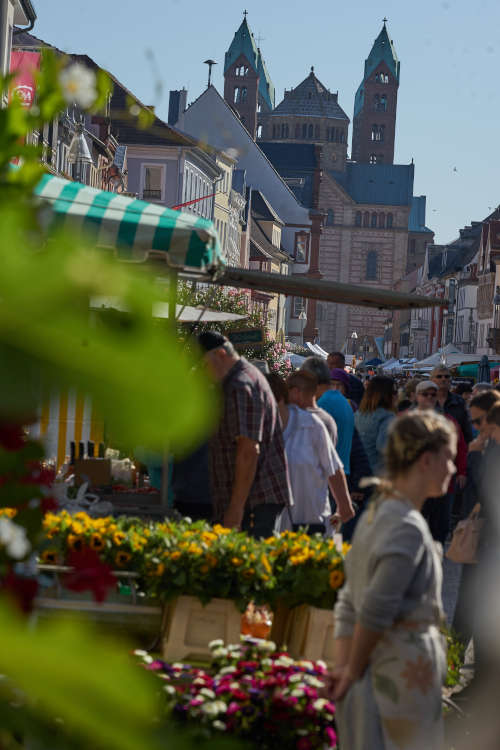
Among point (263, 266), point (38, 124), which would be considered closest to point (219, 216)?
point (263, 266)

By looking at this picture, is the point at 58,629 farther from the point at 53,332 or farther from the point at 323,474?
the point at 323,474

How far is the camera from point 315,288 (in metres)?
8.00

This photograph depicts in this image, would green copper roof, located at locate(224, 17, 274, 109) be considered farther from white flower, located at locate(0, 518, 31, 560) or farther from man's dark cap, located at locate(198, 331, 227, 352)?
white flower, located at locate(0, 518, 31, 560)

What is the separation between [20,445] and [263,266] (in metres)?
85.7

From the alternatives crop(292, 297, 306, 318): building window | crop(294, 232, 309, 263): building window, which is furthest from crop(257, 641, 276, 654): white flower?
crop(292, 297, 306, 318): building window


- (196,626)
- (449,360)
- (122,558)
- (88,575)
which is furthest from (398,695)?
(449,360)

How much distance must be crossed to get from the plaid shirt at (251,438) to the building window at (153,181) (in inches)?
2024

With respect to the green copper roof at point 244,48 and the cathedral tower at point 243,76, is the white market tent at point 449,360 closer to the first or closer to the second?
the cathedral tower at point 243,76

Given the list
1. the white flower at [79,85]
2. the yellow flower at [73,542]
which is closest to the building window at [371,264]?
the yellow flower at [73,542]

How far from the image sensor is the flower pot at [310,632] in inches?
220

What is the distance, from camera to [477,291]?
87.1m

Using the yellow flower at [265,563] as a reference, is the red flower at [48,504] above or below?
above

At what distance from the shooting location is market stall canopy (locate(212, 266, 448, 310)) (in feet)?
26.0

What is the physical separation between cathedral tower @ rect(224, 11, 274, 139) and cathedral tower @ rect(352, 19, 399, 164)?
54.8 ft
